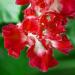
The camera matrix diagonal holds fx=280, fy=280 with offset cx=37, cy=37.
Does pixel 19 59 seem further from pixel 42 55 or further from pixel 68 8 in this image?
pixel 68 8

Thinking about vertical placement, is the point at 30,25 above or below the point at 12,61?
above

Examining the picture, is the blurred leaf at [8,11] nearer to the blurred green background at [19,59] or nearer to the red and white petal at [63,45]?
the blurred green background at [19,59]

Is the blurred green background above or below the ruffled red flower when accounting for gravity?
below

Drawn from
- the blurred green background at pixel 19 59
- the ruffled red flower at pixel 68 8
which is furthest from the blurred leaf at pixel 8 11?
the ruffled red flower at pixel 68 8

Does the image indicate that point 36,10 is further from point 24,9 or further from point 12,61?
point 12,61

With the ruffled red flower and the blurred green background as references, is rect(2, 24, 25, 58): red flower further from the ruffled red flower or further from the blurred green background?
the ruffled red flower

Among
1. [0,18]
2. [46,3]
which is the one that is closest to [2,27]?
[0,18]

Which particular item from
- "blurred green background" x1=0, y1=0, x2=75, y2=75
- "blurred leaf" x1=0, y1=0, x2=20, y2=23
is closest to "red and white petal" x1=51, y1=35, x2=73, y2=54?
"blurred green background" x1=0, y1=0, x2=75, y2=75

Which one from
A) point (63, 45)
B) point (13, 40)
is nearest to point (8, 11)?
point (13, 40)
